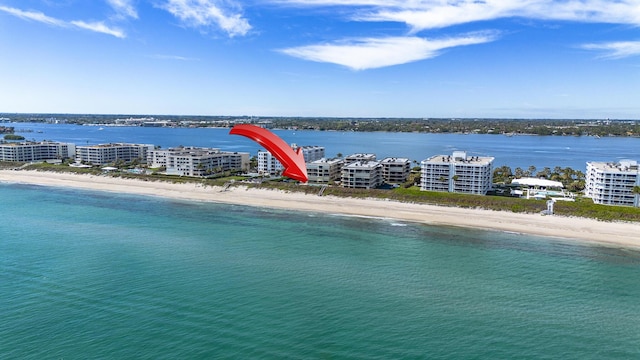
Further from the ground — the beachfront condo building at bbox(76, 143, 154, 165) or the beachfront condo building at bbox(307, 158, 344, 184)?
the beachfront condo building at bbox(76, 143, 154, 165)

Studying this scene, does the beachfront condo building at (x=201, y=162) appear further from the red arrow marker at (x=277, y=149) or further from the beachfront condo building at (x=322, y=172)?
the red arrow marker at (x=277, y=149)

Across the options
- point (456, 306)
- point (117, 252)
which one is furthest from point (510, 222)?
point (117, 252)

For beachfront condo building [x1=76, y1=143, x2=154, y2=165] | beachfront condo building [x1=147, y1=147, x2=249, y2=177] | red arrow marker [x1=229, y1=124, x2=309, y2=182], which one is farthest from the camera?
beachfront condo building [x1=76, y1=143, x2=154, y2=165]

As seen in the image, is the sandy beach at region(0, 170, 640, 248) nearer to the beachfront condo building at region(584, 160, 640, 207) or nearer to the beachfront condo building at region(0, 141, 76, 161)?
the beachfront condo building at region(584, 160, 640, 207)

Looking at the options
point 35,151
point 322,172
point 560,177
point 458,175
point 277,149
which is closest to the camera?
point 277,149

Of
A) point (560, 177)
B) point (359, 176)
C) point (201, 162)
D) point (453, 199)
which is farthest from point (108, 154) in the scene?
point (560, 177)

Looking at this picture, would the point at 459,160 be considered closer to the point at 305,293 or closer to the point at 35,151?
the point at 305,293

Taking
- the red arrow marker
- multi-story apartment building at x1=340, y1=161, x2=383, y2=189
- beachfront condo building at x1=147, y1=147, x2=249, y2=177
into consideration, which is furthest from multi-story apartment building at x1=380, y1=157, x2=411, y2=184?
the red arrow marker
